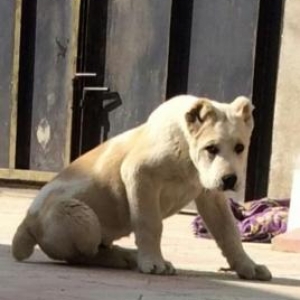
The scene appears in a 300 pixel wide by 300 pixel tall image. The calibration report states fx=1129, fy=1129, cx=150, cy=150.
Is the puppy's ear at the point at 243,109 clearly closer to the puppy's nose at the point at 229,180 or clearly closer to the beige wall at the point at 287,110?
the puppy's nose at the point at 229,180

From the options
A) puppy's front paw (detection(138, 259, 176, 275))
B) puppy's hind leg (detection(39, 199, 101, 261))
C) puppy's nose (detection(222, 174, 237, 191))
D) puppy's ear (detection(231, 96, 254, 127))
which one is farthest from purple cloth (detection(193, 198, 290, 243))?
puppy's nose (detection(222, 174, 237, 191))

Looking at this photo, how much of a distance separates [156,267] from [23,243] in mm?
862

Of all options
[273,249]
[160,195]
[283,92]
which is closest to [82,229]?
[160,195]

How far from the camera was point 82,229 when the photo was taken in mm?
5762

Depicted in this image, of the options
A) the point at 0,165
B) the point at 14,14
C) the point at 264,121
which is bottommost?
the point at 0,165

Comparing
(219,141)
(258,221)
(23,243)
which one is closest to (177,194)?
(219,141)

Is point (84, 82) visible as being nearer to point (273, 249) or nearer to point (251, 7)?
point (251, 7)

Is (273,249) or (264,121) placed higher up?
(264,121)

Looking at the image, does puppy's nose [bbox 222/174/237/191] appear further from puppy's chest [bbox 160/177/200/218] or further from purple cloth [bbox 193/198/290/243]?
purple cloth [bbox 193/198/290/243]

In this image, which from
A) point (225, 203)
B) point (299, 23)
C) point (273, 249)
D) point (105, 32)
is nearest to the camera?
point (225, 203)

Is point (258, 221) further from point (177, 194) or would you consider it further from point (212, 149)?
point (212, 149)

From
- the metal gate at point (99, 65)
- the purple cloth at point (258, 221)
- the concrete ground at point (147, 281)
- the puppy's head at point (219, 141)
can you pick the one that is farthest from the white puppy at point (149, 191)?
the metal gate at point (99, 65)

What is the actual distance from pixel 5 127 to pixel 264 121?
2665 mm

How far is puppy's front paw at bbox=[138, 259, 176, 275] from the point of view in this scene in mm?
5598
